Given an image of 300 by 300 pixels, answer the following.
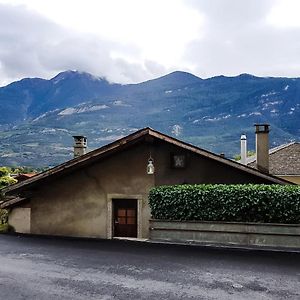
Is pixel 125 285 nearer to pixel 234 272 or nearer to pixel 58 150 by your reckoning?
pixel 234 272

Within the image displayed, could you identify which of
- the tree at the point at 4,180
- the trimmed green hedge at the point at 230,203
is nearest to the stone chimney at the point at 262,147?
the trimmed green hedge at the point at 230,203

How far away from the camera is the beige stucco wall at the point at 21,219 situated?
60.9 feet

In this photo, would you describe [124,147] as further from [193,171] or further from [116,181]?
[193,171]

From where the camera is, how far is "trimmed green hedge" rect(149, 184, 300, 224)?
13.2 metres

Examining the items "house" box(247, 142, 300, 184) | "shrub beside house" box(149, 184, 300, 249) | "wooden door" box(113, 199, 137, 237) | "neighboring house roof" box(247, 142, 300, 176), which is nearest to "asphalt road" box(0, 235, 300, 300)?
"shrub beside house" box(149, 184, 300, 249)

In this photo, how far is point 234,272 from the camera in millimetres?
10156

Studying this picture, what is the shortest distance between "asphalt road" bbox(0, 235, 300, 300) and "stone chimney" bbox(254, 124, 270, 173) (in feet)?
24.1

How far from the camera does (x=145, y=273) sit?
10047 mm

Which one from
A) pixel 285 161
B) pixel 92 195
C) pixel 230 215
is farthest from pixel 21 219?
pixel 285 161

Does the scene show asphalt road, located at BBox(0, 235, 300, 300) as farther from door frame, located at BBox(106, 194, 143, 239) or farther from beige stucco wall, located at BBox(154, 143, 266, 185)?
beige stucco wall, located at BBox(154, 143, 266, 185)

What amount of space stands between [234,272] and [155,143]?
7603 mm

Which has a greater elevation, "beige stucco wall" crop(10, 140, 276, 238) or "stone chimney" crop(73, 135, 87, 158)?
"stone chimney" crop(73, 135, 87, 158)

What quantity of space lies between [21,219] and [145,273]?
10.3m

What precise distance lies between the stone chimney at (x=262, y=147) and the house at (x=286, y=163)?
1188 centimetres
